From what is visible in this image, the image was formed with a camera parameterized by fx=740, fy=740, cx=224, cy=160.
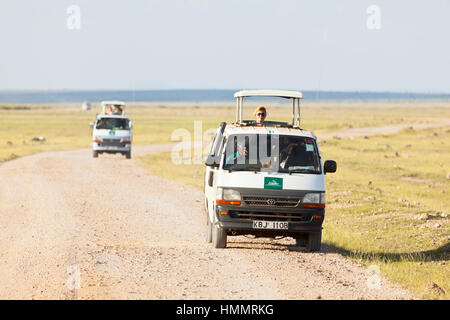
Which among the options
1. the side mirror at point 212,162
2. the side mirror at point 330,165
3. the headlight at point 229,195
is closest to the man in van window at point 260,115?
the side mirror at point 212,162

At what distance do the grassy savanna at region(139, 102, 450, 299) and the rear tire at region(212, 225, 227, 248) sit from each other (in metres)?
2.19

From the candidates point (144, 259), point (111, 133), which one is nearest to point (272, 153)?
point (144, 259)

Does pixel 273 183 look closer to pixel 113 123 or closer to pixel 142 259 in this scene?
pixel 142 259

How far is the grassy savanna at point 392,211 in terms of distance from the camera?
39.5ft

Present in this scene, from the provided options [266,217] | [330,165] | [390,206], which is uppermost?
[330,165]

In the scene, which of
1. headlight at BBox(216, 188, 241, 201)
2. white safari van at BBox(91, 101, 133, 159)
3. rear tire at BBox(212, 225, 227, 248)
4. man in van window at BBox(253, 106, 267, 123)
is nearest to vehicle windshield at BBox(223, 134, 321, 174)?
headlight at BBox(216, 188, 241, 201)

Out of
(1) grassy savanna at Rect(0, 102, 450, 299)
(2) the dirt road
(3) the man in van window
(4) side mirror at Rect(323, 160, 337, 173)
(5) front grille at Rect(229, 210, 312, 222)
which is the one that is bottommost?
(1) grassy savanna at Rect(0, 102, 450, 299)

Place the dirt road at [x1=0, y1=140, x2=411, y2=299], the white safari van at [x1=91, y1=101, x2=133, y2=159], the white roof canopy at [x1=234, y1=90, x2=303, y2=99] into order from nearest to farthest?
1. the dirt road at [x1=0, y1=140, x2=411, y2=299]
2. the white roof canopy at [x1=234, y1=90, x2=303, y2=99]
3. the white safari van at [x1=91, y1=101, x2=133, y2=159]

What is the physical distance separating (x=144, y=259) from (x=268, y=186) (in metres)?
2.24

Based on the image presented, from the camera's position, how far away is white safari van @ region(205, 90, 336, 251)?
38.3 ft

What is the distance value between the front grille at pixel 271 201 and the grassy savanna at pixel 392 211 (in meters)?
1.56

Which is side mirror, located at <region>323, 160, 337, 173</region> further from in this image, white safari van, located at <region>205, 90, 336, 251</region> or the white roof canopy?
the white roof canopy

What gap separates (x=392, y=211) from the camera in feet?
61.5
